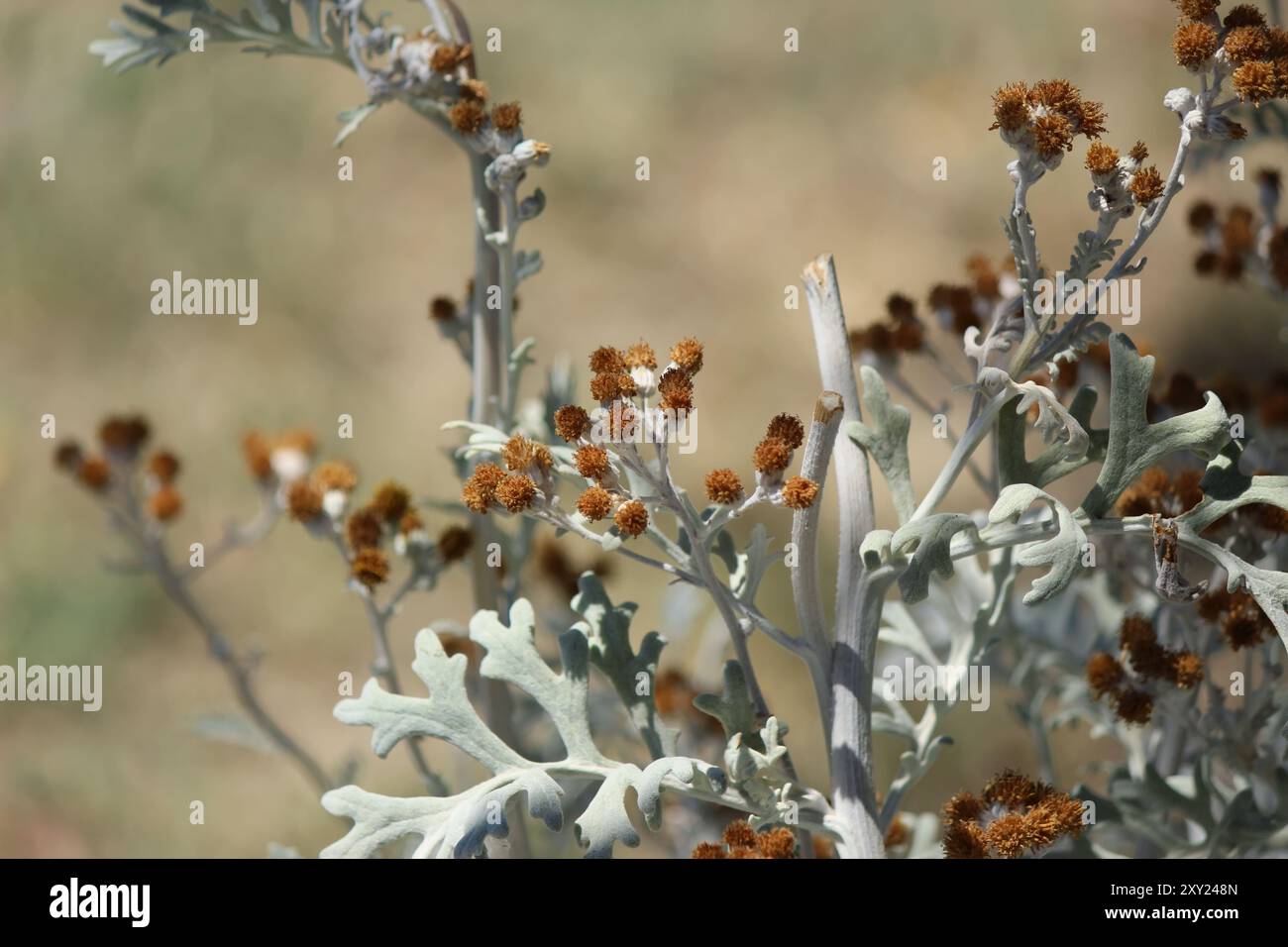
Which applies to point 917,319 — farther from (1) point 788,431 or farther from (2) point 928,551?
(2) point 928,551

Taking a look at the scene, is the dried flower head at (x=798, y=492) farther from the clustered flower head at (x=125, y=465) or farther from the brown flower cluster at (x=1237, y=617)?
the clustered flower head at (x=125, y=465)

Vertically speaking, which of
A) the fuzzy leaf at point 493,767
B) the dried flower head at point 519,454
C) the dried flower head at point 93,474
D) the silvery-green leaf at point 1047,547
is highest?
the dried flower head at point 93,474

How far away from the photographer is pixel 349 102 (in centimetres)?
573

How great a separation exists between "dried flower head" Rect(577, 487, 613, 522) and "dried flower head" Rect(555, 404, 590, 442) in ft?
0.25

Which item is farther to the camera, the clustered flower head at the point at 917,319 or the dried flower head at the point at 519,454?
the clustered flower head at the point at 917,319

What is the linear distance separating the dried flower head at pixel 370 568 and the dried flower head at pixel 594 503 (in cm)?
63

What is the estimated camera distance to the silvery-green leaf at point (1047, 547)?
135cm

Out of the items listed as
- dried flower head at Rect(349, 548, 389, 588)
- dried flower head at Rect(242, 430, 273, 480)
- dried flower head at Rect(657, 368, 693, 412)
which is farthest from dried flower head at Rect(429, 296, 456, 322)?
dried flower head at Rect(657, 368, 693, 412)

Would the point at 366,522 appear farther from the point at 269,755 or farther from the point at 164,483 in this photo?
the point at 269,755

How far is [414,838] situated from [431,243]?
3.90 metres

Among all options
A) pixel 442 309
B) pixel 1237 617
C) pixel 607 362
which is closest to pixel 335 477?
pixel 442 309

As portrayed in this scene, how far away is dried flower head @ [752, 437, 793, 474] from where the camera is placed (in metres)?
1.45

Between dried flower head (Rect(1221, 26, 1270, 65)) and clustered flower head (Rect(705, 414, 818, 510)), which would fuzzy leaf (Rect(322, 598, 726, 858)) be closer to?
clustered flower head (Rect(705, 414, 818, 510))

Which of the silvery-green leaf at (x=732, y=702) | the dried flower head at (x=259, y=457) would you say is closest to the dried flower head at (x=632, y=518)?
the silvery-green leaf at (x=732, y=702)
